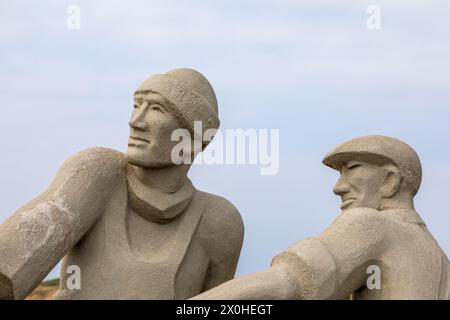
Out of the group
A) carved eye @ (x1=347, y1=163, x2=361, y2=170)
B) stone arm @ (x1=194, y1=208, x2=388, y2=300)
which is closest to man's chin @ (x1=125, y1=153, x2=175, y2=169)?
stone arm @ (x1=194, y1=208, x2=388, y2=300)

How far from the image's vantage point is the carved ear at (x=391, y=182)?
884cm

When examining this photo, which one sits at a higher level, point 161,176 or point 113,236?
point 161,176

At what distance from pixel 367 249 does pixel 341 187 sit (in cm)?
78

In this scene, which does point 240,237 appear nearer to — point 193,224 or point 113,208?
point 193,224

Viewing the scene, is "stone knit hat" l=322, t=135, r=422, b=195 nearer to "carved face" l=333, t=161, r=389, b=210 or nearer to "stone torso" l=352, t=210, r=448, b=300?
"carved face" l=333, t=161, r=389, b=210

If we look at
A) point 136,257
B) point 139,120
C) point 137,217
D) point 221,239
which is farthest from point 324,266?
point 139,120

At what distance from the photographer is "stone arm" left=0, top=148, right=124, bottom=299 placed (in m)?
8.38

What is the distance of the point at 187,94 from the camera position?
8.92 m

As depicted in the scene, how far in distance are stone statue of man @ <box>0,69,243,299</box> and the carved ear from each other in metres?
1.18

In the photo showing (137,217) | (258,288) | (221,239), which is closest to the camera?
(258,288)

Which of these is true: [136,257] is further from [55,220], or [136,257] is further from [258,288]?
[258,288]

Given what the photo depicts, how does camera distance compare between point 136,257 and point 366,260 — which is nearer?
point 366,260

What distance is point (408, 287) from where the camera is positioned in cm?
830
